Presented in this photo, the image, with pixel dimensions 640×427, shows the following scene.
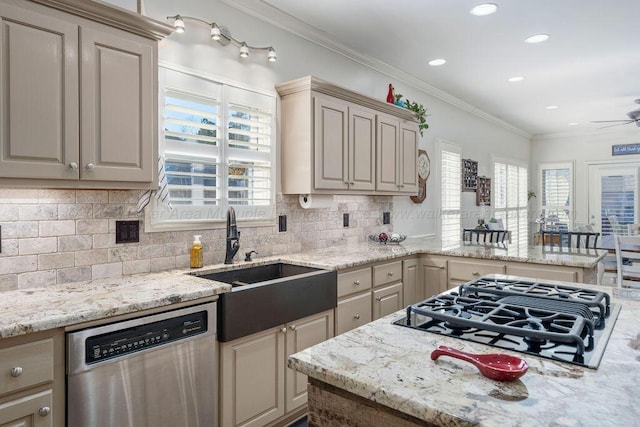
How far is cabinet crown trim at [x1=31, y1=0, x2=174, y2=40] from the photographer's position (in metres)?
1.82

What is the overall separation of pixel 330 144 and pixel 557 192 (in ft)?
25.0

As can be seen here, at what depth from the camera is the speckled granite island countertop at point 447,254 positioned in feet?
9.77

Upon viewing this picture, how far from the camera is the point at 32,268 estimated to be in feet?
6.59

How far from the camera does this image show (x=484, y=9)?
3145mm

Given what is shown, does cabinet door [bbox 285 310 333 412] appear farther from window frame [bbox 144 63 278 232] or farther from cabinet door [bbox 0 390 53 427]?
cabinet door [bbox 0 390 53 427]

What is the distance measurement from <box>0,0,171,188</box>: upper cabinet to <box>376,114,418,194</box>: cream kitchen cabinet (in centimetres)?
217

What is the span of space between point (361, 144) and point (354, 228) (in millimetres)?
902

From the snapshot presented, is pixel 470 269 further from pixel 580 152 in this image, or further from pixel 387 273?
pixel 580 152

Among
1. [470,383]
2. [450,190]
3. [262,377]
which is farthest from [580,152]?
[470,383]

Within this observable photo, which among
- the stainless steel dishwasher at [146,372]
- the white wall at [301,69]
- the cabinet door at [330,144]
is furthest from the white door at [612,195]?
the stainless steel dishwasher at [146,372]

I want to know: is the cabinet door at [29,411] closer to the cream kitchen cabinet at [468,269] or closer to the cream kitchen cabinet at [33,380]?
the cream kitchen cabinet at [33,380]

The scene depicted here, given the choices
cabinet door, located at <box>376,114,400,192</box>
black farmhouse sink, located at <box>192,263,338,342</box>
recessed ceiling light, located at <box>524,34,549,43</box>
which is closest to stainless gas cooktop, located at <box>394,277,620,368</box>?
black farmhouse sink, located at <box>192,263,338,342</box>

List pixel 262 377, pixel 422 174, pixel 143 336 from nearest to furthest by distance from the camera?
pixel 143 336 < pixel 262 377 < pixel 422 174

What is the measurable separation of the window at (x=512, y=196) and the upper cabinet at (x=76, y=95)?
631 cm
